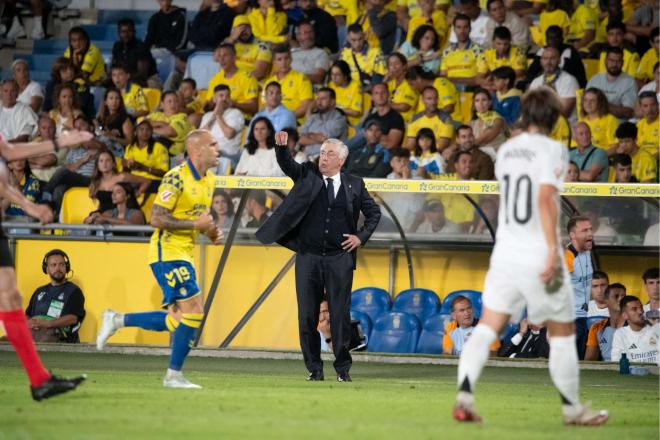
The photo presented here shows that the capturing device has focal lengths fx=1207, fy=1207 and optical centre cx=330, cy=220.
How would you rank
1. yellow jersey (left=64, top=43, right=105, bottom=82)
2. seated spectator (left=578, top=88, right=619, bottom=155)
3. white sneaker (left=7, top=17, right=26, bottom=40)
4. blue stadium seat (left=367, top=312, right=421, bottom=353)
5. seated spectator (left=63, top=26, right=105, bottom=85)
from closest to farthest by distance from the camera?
blue stadium seat (left=367, top=312, right=421, bottom=353)
seated spectator (left=578, top=88, right=619, bottom=155)
seated spectator (left=63, top=26, right=105, bottom=85)
yellow jersey (left=64, top=43, right=105, bottom=82)
white sneaker (left=7, top=17, right=26, bottom=40)

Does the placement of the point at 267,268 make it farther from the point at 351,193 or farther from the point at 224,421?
the point at 224,421

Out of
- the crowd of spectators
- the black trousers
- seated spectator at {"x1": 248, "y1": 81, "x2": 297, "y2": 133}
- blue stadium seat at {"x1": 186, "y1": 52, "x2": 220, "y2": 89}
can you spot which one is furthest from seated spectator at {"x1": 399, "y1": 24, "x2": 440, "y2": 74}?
the black trousers

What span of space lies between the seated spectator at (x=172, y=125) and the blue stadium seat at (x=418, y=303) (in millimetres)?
5059

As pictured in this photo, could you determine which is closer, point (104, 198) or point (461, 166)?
point (461, 166)

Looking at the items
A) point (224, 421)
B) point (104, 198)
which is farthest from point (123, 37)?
point (224, 421)

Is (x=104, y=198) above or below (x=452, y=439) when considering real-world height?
above

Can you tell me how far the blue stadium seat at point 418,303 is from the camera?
1634 cm

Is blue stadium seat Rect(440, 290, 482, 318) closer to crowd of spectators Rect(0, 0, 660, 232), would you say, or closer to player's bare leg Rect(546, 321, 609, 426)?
crowd of spectators Rect(0, 0, 660, 232)

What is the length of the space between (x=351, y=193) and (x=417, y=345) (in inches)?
174

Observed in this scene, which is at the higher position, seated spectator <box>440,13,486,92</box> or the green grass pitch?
seated spectator <box>440,13,486,92</box>

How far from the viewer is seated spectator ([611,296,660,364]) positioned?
14.9 meters

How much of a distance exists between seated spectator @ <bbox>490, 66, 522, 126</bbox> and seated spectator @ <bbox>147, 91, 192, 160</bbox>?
5014mm

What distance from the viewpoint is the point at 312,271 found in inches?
482

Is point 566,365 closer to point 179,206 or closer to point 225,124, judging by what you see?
point 179,206
